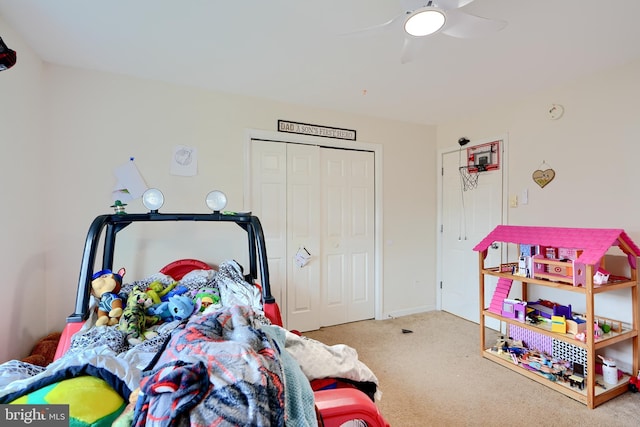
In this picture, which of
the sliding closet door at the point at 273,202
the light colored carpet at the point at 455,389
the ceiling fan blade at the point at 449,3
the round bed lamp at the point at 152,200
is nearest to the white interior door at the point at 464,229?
the light colored carpet at the point at 455,389

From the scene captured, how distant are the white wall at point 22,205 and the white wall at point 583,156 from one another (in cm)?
420

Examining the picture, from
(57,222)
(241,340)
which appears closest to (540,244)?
(241,340)

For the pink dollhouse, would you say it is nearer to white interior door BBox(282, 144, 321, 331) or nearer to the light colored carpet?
the light colored carpet

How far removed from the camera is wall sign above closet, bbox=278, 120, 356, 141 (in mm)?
3154

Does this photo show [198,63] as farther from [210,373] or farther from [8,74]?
[210,373]

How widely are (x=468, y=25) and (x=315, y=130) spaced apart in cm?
193

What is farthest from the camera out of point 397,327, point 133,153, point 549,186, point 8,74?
point 397,327

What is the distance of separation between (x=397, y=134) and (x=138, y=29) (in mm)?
2862

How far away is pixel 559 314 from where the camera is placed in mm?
2297

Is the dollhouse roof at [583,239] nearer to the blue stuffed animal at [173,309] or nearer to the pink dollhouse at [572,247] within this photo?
the pink dollhouse at [572,247]

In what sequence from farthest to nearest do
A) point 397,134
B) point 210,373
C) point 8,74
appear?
point 397,134
point 8,74
point 210,373

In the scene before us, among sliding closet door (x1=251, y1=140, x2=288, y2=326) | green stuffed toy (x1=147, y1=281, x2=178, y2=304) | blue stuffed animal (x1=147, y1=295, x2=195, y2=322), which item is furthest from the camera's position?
sliding closet door (x1=251, y1=140, x2=288, y2=326)

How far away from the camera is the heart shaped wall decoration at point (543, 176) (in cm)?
279

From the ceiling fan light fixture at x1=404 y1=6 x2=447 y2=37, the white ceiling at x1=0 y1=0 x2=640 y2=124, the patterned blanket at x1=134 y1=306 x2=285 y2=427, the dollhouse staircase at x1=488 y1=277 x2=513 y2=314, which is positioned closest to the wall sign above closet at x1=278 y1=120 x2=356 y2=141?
the white ceiling at x1=0 y1=0 x2=640 y2=124
